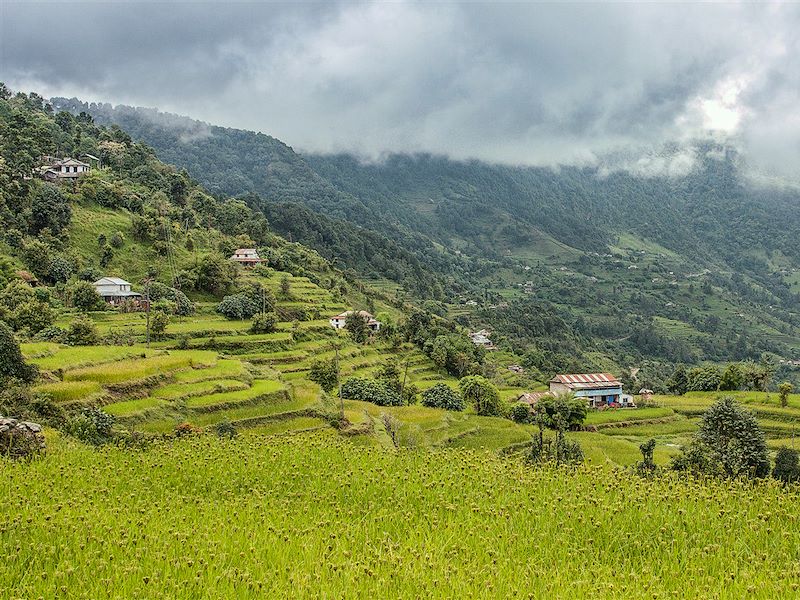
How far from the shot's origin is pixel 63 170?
80812 millimetres

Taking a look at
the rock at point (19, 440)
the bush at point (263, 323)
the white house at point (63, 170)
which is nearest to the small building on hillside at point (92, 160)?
the white house at point (63, 170)

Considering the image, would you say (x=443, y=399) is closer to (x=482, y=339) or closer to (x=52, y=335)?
(x=52, y=335)

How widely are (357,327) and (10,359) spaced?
151 ft

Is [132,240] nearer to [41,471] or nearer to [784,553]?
[41,471]

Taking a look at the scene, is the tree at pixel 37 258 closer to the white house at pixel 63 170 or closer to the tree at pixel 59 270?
the tree at pixel 59 270

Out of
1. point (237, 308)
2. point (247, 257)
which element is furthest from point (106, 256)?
point (247, 257)

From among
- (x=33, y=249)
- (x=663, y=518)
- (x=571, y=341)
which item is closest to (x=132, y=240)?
(x=33, y=249)

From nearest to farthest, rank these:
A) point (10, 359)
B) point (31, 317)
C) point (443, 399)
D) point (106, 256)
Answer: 1. point (10, 359)
2. point (31, 317)
3. point (443, 399)
4. point (106, 256)

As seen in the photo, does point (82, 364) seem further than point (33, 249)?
No

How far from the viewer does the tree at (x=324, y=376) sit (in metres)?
47.8

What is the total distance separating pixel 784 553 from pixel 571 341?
13010 cm

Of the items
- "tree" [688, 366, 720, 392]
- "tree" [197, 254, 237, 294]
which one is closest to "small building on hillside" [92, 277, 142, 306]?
"tree" [197, 254, 237, 294]

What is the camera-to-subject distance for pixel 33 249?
58281 mm

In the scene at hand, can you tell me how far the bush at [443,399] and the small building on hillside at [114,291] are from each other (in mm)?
27234
